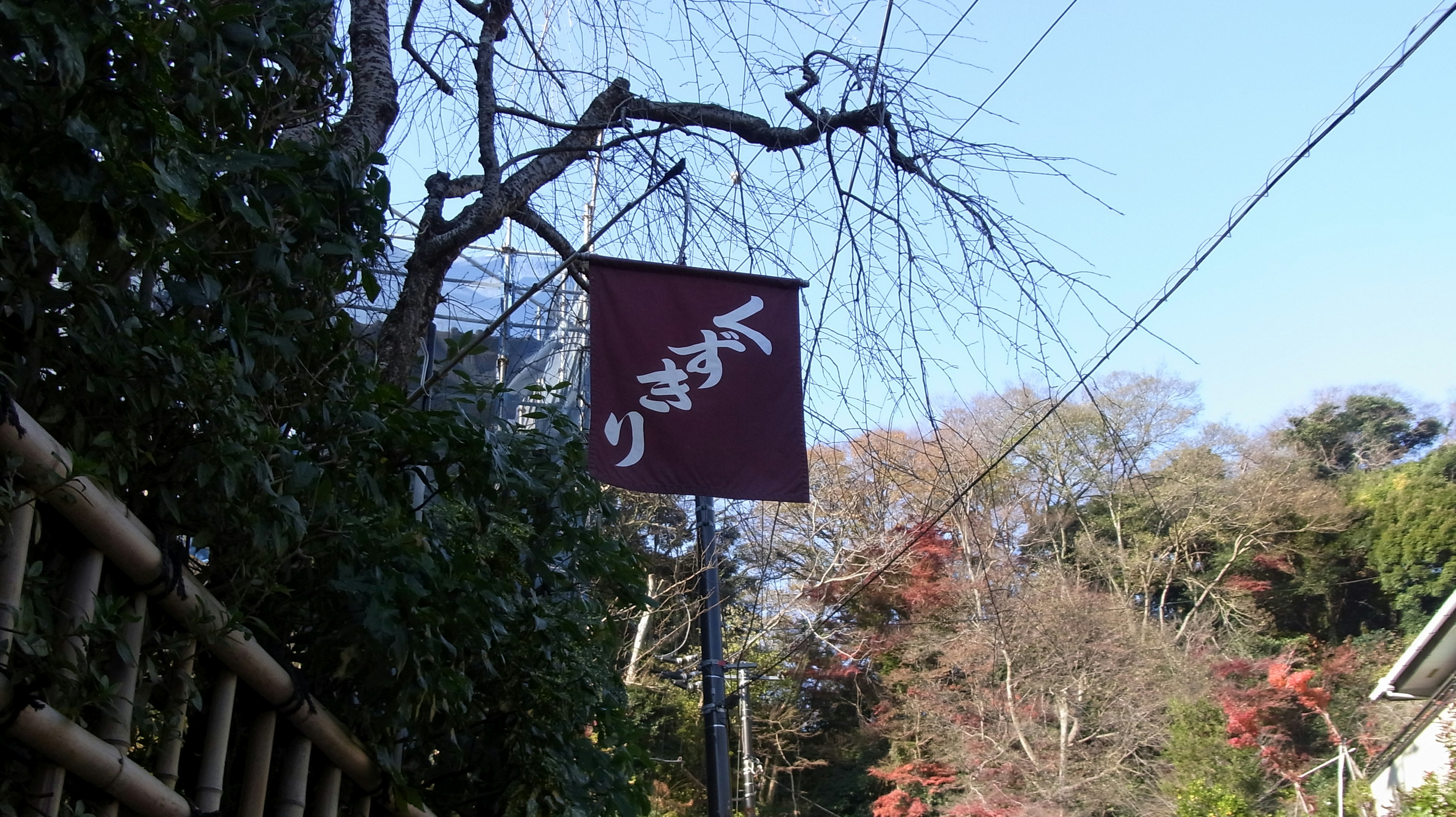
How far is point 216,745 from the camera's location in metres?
2.05

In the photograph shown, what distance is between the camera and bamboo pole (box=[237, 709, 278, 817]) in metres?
2.14

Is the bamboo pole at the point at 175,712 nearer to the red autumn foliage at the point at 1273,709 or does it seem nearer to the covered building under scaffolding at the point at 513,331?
the covered building under scaffolding at the point at 513,331

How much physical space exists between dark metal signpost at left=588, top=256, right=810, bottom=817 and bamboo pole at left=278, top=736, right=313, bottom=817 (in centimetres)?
118

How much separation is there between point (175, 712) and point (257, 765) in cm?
26

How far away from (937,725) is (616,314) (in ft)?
51.9

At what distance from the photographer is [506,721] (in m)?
2.96

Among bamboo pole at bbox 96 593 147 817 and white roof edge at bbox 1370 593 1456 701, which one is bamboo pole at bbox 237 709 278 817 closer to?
bamboo pole at bbox 96 593 147 817

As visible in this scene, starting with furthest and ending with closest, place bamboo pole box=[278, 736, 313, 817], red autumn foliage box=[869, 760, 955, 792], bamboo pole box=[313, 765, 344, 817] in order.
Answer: red autumn foliage box=[869, 760, 955, 792] → bamboo pole box=[313, 765, 344, 817] → bamboo pole box=[278, 736, 313, 817]

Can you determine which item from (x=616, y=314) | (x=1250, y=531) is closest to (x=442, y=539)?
(x=616, y=314)

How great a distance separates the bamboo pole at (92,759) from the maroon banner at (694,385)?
153cm

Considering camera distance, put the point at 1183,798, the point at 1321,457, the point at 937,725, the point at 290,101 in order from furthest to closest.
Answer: the point at 1321,457 → the point at 937,725 → the point at 1183,798 → the point at 290,101

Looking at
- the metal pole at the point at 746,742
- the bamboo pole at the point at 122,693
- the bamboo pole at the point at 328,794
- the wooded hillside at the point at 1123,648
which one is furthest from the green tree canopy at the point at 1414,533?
the bamboo pole at the point at 122,693

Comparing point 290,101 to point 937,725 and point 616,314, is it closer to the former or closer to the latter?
point 616,314

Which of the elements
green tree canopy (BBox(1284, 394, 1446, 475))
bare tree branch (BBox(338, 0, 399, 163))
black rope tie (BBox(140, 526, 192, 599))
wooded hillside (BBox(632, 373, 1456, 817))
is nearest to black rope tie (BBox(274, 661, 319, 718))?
black rope tie (BBox(140, 526, 192, 599))
